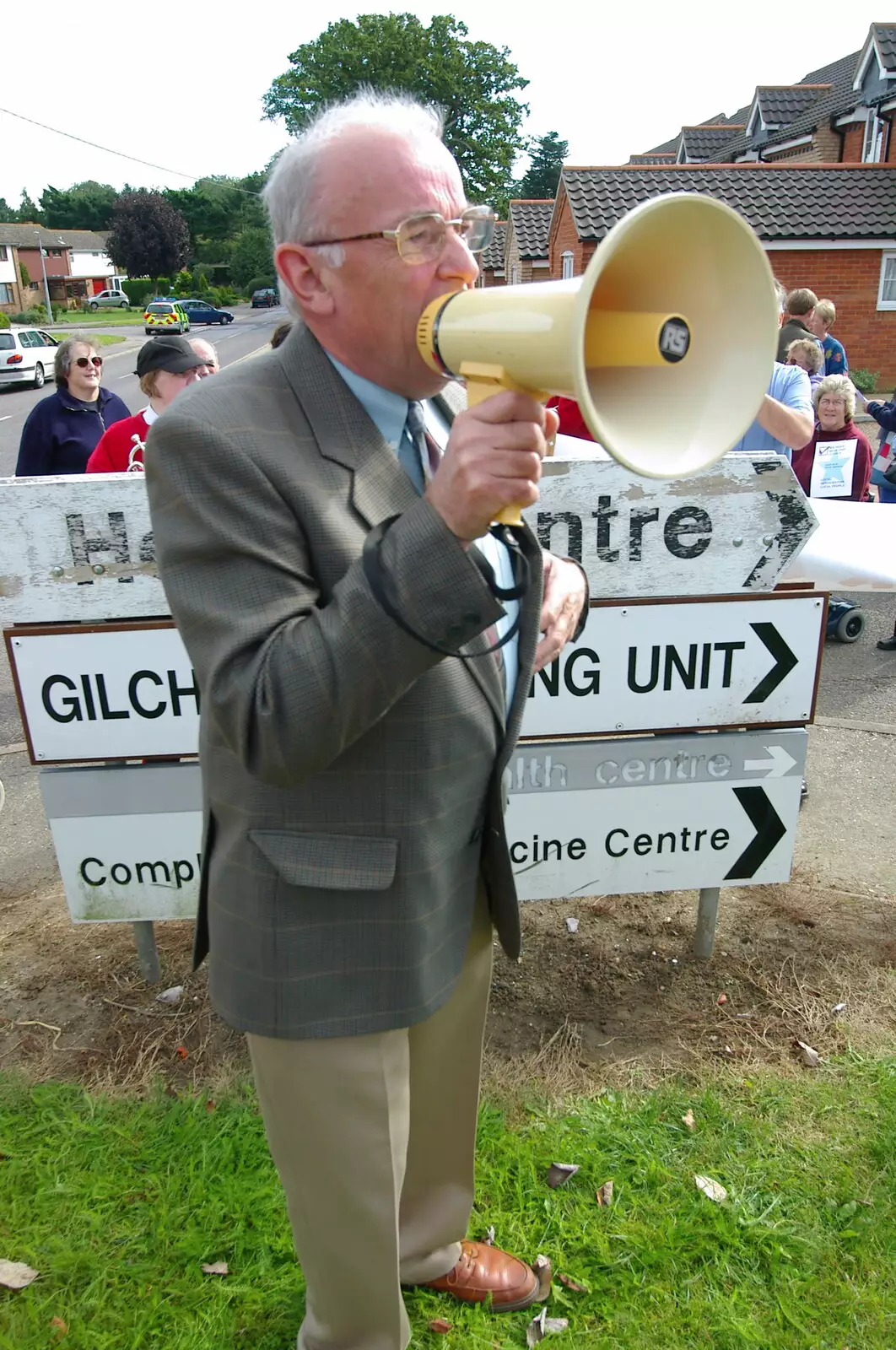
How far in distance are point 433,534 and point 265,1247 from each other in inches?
75.8

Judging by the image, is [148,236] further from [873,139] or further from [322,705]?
[322,705]

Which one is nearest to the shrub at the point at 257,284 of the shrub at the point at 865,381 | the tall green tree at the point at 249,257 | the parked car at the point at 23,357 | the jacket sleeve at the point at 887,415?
the tall green tree at the point at 249,257

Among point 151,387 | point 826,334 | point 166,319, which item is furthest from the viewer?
point 166,319

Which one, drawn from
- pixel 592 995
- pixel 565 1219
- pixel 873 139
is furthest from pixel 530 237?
pixel 565 1219

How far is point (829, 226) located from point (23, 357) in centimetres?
1890

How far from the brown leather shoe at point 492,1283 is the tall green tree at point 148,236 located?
84471mm

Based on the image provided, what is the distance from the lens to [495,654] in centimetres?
154

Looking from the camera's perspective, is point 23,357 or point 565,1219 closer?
point 565,1219

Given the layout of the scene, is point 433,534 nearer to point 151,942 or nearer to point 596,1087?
point 596,1087

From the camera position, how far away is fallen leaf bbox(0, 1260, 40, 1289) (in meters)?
2.14

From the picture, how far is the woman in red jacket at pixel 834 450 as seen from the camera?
609 cm

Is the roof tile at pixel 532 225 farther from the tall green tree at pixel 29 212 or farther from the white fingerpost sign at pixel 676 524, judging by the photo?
the tall green tree at pixel 29 212

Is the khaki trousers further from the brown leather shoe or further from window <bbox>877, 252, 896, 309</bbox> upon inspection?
→ window <bbox>877, 252, 896, 309</bbox>

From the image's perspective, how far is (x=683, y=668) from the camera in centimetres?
276
